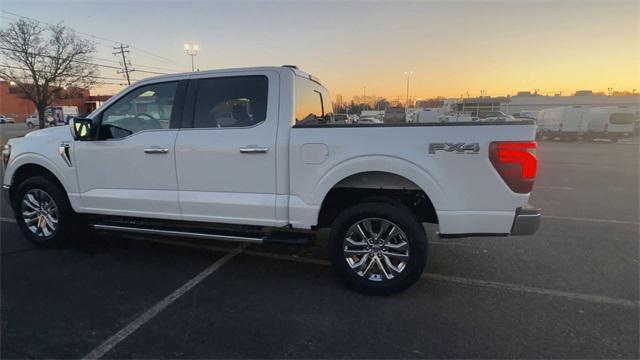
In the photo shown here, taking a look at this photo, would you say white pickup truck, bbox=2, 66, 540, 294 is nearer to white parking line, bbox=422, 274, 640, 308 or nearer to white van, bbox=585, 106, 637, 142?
white parking line, bbox=422, 274, 640, 308

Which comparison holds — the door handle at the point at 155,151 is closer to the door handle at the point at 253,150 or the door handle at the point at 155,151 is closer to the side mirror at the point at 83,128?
the side mirror at the point at 83,128

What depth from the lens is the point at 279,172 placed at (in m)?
3.62

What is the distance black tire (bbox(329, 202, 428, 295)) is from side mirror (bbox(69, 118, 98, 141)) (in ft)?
9.39

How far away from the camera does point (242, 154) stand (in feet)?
12.1

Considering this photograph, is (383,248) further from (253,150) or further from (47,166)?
(47,166)

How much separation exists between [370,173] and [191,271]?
2178 mm

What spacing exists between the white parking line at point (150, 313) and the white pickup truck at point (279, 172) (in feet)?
1.59

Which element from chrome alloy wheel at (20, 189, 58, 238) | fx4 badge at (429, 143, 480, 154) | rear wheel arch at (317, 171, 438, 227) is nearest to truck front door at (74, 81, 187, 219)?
chrome alloy wheel at (20, 189, 58, 238)

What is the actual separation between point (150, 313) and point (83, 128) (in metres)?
2.28

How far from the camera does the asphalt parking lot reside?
273 cm

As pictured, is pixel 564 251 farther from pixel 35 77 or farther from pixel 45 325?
pixel 35 77

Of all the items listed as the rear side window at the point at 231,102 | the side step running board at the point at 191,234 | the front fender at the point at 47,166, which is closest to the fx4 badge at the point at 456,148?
the rear side window at the point at 231,102

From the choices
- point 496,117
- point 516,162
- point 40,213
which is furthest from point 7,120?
point 516,162

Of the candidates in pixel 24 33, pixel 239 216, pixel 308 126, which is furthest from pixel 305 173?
pixel 24 33
